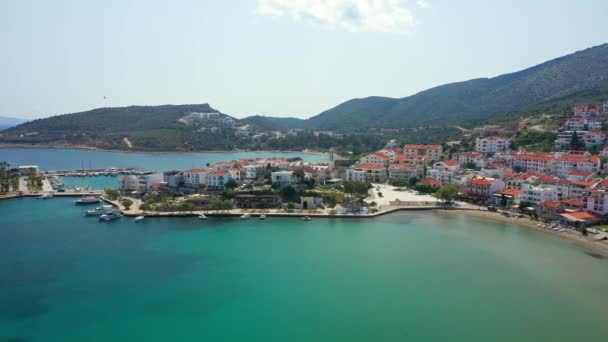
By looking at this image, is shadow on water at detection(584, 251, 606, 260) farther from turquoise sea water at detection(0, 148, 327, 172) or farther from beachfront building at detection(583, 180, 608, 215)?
turquoise sea water at detection(0, 148, 327, 172)

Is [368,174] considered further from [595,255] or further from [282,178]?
[595,255]

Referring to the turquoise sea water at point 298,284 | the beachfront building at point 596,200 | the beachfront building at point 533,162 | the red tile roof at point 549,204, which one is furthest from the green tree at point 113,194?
the beachfront building at point 533,162

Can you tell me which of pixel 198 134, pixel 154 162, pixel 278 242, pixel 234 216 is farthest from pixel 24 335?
pixel 198 134

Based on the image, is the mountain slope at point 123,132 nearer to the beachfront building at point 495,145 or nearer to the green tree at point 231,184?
the green tree at point 231,184

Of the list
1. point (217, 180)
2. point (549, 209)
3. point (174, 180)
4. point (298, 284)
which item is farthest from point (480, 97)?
point (298, 284)

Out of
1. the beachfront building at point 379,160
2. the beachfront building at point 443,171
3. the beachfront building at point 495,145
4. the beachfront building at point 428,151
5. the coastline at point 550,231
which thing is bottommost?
the coastline at point 550,231
